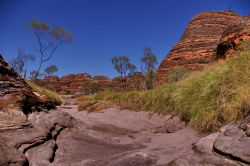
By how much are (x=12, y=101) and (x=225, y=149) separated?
3.25 meters

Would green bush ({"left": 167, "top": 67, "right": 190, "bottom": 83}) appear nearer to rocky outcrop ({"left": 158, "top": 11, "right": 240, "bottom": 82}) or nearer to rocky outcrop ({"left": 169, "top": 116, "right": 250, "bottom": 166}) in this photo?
rocky outcrop ({"left": 169, "top": 116, "right": 250, "bottom": 166})

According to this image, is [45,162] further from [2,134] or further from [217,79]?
[217,79]

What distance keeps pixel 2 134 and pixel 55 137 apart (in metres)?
1.00

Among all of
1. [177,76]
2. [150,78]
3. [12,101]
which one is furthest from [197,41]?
[12,101]

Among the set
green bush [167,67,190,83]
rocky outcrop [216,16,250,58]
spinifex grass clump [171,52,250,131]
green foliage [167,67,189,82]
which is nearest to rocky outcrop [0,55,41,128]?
spinifex grass clump [171,52,250,131]

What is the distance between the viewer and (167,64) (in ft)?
179

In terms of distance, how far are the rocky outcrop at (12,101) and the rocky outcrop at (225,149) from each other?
236cm

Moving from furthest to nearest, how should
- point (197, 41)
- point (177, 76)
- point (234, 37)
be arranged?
point (197, 41), point (177, 76), point (234, 37)

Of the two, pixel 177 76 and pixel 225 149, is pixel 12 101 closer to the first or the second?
pixel 225 149

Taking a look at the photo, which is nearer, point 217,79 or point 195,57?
point 217,79

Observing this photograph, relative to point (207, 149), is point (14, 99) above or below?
above

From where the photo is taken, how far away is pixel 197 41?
2215 inches

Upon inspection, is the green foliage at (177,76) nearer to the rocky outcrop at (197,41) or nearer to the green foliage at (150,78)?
the green foliage at (150,78)

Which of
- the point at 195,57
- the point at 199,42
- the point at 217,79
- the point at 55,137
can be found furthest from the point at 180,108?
the point at 199,42
